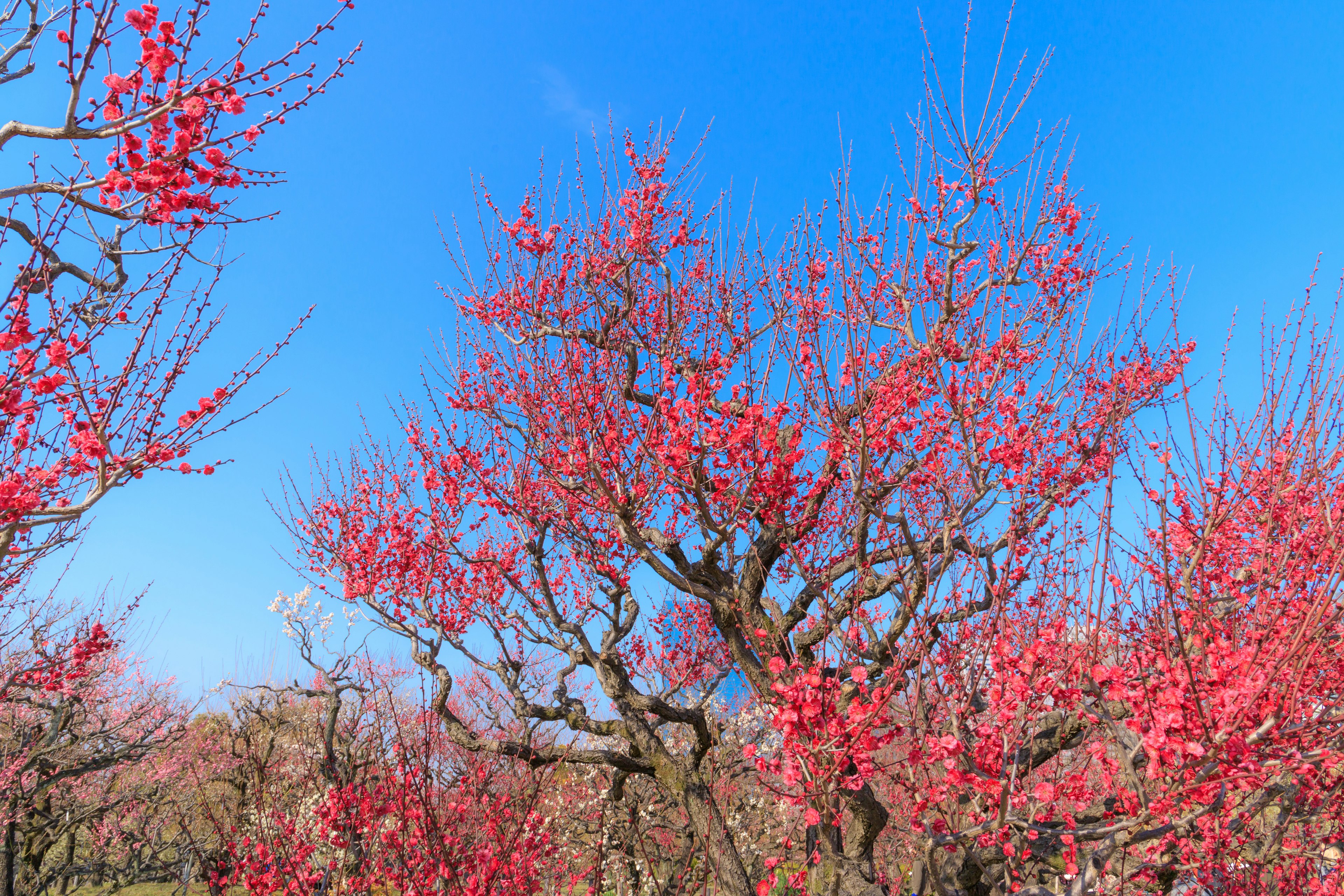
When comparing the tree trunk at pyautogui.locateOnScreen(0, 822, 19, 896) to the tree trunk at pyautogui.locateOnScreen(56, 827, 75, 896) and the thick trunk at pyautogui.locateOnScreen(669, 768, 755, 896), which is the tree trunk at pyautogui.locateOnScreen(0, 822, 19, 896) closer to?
the tree trunk at pyautogui.locateOnScreen(56, 827, 75, 896)

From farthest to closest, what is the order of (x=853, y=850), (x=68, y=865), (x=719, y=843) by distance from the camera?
(x=68, y=865) → (x=719, y=843) → (x=853, y=850)

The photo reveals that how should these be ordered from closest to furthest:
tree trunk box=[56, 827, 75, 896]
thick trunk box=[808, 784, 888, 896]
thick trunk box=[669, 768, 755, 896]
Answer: thick trunk box=[808, 784, 888, 896], thick trunk box=[669, 768, 755, 896], tree trunk box=[56, 827, 75, 896]

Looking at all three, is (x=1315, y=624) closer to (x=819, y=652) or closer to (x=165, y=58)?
(x=819, y=652)

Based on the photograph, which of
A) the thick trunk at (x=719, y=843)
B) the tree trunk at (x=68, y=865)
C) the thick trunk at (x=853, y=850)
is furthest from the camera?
the tree trunk at (x=68, y=865)

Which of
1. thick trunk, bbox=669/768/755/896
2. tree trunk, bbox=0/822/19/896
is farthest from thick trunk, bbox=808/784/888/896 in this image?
tree trunk, bbox=0/822/19/896

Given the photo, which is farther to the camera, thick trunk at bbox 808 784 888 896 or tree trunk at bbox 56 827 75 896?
tree trunk at bbox 56 827 75 896

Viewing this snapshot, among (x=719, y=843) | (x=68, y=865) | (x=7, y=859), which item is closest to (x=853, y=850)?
(x=719, y=843)

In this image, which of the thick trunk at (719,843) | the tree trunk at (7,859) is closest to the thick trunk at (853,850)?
the thick trunk at (719,843)

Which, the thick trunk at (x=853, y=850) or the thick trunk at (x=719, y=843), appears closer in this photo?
the thick trunk at (x=853, y=850)

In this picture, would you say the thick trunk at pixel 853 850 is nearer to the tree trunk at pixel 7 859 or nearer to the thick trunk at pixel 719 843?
the thick trunk at pixel 719 843

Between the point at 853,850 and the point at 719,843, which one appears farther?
the point at 719,843

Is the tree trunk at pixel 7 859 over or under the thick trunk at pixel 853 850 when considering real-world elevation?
over

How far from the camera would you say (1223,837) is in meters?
5.84

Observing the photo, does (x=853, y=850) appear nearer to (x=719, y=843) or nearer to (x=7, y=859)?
(x=719, y=843)
